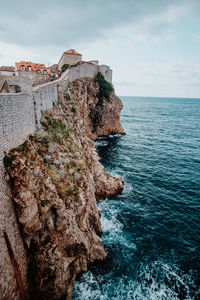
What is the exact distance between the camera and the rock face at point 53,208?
9828 millimetres

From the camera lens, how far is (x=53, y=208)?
1102 cm

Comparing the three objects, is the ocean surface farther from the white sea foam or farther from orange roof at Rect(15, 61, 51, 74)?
orange roof at Rect(15, 61, 51, 74)

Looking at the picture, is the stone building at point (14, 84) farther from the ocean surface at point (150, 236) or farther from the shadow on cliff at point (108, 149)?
the shadow on cliff at point (108, 149)

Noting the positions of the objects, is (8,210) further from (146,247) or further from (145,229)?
(145,229)

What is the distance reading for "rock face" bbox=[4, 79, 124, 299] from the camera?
9828 mm

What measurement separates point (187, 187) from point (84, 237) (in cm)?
1783

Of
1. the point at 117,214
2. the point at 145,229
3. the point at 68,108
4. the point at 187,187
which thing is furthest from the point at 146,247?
the point at 68,108

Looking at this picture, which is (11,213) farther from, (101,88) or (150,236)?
(101,88)

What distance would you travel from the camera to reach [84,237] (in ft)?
42.5

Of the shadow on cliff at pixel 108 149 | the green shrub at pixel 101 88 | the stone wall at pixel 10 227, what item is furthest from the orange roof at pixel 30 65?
the stone wall at pixel 10 227

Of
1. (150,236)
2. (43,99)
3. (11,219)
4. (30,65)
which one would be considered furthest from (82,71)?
(11,219)

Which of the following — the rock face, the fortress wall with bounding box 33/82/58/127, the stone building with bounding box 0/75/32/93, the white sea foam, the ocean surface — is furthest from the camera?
the white sea foam

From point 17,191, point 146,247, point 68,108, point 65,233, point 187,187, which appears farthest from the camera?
point 187,187

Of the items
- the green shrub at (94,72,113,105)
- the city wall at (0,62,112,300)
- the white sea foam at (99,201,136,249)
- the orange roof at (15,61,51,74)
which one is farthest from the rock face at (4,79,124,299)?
the orange roof at (15,61,51,74)
